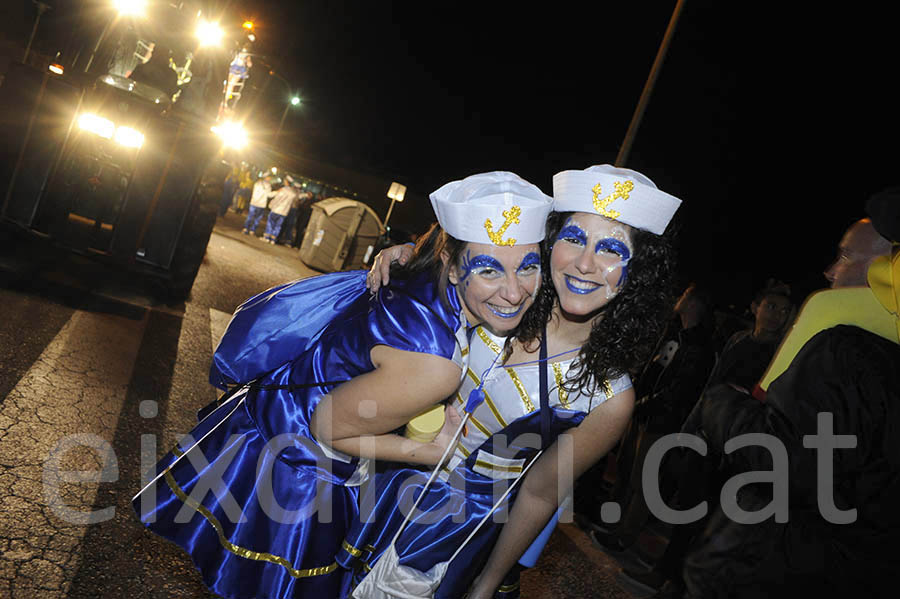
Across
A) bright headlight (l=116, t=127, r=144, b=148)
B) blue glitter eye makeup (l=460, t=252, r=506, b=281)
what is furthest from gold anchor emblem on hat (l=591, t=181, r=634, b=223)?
bright headlight (l=116, t=127, r=144, b=148)

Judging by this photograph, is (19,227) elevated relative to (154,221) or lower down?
lower down

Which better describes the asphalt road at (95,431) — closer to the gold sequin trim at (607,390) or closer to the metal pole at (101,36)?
the gold sequin trim at (607,390)

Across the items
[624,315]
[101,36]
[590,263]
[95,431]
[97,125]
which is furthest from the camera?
[101,36]

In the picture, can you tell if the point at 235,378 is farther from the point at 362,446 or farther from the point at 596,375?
the point at 596,375

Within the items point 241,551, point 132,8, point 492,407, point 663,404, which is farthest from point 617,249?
point 132,8

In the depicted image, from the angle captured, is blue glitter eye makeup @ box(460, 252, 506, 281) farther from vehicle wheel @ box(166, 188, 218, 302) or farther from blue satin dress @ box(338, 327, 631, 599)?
vehicle wheel @ box(166, 188, 218, 302)

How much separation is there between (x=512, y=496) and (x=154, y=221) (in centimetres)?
592

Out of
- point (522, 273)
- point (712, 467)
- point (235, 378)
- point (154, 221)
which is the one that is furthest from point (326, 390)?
point (154, 221)

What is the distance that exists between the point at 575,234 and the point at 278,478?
1384mm

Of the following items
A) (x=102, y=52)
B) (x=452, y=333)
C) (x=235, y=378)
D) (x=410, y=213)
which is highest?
(x=410, y=213)

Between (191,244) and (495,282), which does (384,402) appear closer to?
(495,282)

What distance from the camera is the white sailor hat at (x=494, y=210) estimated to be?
1877 mm

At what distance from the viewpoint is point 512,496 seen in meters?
2.14

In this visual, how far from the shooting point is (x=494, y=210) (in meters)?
1.87
